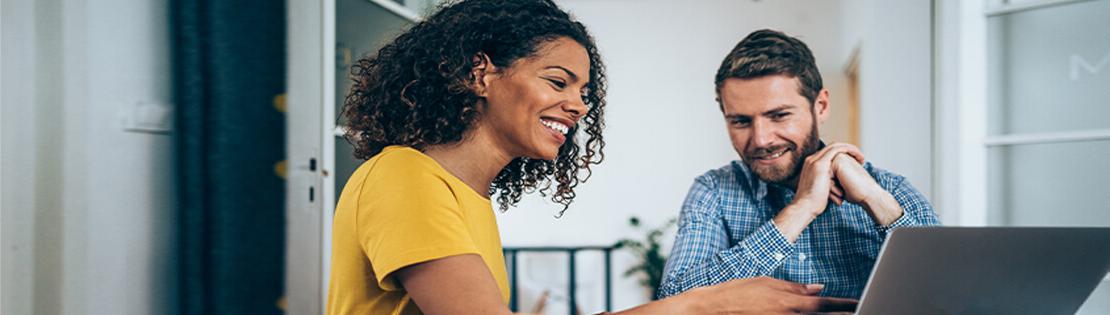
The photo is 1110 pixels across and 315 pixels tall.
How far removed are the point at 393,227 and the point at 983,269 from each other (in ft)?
2.61

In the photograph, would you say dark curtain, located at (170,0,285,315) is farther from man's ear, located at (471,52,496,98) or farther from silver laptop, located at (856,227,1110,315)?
silver laptop, located at (856,227,1110,315)

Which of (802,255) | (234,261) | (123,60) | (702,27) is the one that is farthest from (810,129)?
(702,27)

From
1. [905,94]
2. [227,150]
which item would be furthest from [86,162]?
[905,94]

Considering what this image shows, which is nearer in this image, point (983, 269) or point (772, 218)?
point (983, 269)

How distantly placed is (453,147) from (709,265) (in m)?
0.57

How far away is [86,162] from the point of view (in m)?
1.34

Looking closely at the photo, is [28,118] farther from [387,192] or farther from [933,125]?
[933,125]

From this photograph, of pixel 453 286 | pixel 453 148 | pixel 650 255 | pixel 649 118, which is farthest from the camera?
pixel 649 118

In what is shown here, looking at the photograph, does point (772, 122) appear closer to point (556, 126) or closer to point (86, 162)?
point (556, 126)

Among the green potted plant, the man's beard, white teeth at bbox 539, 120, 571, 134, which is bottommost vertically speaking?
the green potted plant

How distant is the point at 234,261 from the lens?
1515 mm

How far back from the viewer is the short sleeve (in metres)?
0.94

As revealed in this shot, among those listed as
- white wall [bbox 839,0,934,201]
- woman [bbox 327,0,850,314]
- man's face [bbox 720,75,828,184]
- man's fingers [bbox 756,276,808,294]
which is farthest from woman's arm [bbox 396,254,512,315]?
white wall [bbox 839,0,934,201]

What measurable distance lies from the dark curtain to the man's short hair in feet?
2.88
